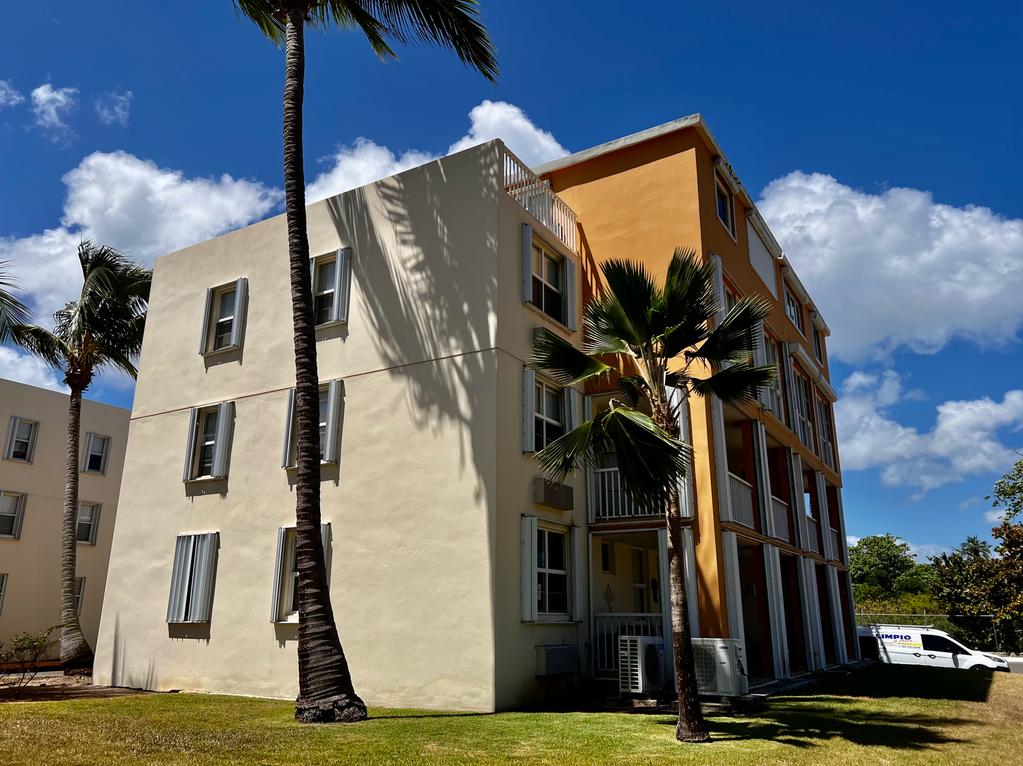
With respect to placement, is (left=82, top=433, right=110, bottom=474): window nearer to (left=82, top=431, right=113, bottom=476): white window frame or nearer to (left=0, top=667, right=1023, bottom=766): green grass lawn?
(left=82, top=431, right=113, bottom=476): white window frame

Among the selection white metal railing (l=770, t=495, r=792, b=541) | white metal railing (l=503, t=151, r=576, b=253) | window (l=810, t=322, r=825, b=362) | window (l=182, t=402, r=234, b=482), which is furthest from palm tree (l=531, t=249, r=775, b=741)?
window (l=810, t=322, r=825, b=362)

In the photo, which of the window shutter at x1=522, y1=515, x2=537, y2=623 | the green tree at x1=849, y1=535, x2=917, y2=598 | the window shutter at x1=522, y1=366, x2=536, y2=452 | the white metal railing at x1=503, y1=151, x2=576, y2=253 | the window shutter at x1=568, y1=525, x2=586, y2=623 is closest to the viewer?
the window shutter at x1=522, y1=515, x2=537, y2=623

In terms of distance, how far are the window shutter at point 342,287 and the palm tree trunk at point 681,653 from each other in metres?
8.41

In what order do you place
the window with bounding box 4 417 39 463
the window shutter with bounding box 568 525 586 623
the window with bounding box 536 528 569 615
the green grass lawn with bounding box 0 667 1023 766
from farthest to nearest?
the window with bounding box 4 417 39 463
the window shutter with bounding box 568 525 586 623
the window with bounding box 536 528 569 615
the green grass lawn with bounding box 0 667 1023 766

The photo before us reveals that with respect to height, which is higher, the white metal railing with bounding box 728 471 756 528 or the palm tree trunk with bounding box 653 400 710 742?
the white metal railing with bounding box 728 471 756 528

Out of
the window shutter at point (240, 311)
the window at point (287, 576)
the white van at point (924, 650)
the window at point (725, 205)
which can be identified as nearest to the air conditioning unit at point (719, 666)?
the window at point (287, 576)

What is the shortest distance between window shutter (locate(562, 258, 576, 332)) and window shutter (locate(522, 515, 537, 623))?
476 centimetres

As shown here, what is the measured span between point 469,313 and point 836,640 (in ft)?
54.6

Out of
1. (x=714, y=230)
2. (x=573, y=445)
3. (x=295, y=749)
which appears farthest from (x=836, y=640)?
(x=295, y=749)

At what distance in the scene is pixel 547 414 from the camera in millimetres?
15547

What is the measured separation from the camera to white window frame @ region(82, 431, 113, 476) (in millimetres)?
30234

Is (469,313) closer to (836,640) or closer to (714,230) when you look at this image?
(714,230)

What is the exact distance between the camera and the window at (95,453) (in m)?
30.3

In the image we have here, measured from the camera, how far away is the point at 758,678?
674 inches
